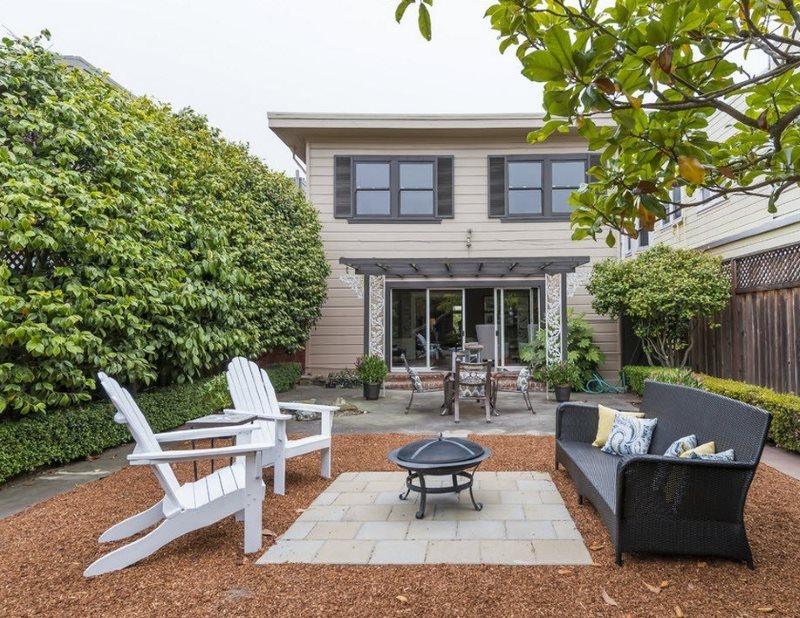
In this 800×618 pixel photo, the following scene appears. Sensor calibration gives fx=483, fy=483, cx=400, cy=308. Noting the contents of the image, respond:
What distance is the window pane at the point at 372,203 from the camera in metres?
11.1

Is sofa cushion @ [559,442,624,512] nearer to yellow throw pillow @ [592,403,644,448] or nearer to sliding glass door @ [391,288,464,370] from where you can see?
yellow throw pillow @ [592,403,644,448]

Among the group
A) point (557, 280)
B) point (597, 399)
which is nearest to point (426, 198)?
point (557, 280)

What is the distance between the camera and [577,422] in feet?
13.8

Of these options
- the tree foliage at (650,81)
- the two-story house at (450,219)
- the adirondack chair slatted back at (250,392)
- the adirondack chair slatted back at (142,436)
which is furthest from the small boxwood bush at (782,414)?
the two-story house at (450,219)

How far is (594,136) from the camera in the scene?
6.77 ft

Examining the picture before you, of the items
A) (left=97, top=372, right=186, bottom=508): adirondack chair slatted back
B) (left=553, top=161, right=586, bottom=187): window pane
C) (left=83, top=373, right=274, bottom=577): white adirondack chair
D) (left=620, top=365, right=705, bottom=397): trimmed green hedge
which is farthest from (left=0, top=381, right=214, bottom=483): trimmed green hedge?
(left=553, top=161, right=586, bottom=187): window pane

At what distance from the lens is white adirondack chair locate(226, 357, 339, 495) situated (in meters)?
3.83

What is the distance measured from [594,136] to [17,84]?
504cm

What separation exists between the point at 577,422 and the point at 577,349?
6452 mm

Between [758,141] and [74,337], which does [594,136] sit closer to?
[758,141]

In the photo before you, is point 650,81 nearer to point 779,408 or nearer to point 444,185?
point 779,408

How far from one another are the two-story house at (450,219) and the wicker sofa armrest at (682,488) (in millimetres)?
8430

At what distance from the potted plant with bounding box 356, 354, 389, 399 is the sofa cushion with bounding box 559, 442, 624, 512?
5255 mm

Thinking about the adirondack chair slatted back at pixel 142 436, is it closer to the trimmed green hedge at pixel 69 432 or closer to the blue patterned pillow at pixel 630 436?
the trimmed green hedge at pixel 69 432
